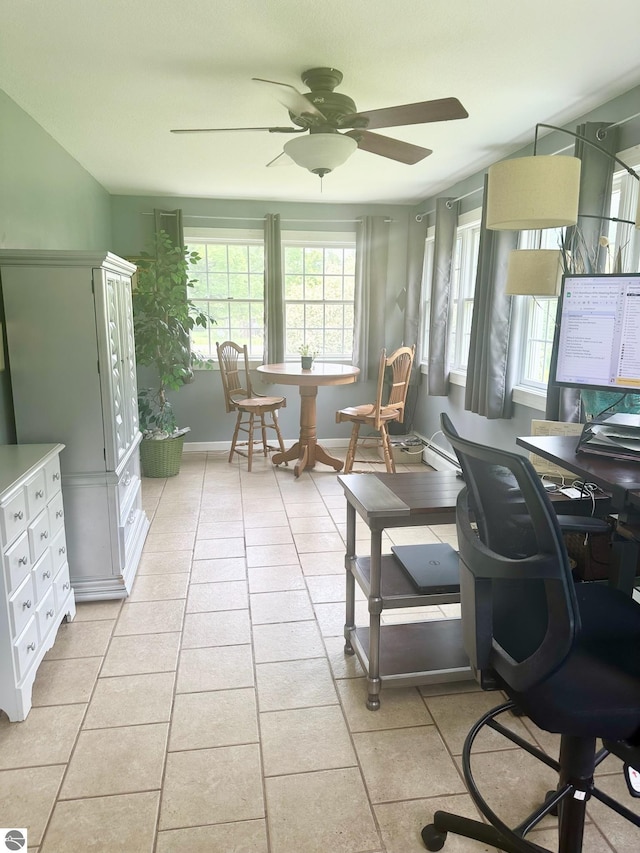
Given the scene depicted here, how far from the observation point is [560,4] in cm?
200

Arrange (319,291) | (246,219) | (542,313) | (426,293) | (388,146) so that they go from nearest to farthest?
(388,146) < (542,313) < (246,219) < (426,293) < (319,291)

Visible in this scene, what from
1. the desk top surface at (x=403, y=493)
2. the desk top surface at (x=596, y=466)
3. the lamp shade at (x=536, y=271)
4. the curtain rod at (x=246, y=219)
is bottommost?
the desk top surface at (x=403, y=493)

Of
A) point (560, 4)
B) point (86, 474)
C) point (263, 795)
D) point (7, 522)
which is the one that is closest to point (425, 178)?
point (560, 4)

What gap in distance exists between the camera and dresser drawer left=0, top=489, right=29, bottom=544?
185 centimetres

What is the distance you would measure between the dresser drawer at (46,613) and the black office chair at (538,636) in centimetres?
152

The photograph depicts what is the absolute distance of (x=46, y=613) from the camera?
88.5 inches

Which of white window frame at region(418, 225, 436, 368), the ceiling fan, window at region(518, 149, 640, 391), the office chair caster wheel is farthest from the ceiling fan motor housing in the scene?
white window frame at region(418, 225, 436, 368)

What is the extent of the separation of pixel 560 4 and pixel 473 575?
6.59 ft

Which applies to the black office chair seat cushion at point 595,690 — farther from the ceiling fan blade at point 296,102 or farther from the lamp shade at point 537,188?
the ceiling fan blade at point 296,102

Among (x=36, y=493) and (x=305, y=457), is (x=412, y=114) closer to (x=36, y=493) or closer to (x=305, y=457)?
(x=36, y=493)

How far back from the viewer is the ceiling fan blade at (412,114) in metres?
2.20

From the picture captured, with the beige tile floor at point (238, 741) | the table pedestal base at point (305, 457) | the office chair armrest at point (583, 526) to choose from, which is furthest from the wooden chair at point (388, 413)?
the office chair armrest at point (583, 526)

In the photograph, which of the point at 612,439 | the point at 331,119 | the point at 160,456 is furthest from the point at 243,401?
the point at 612,439

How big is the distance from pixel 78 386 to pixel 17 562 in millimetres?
918
